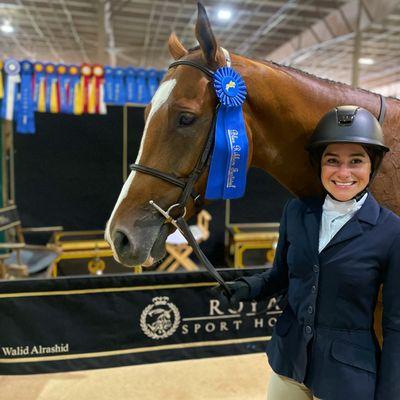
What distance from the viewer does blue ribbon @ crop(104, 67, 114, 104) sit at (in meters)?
4.26

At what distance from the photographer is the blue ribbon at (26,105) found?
4.11 metres

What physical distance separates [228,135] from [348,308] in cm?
52

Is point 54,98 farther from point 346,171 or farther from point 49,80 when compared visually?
point 346,171

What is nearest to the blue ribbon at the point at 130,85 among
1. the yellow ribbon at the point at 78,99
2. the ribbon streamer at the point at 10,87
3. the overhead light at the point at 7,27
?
the yellow ribbon at the point at 78,99

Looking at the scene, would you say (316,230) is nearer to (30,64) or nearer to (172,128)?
(172,128)

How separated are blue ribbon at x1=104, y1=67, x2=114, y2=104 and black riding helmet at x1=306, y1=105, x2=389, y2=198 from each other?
3.70 metres

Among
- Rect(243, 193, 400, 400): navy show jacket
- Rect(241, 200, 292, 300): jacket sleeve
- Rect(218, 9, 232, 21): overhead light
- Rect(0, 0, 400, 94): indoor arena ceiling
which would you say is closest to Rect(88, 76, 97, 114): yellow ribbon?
Rect(0, 0, 400, 94): indoor arena ceiling

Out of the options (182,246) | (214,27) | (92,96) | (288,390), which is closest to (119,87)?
(92,96)

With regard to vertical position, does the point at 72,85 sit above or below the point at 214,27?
below

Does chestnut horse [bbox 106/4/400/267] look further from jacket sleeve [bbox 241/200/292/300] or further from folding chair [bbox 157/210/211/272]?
folding chair [bbox 157/210/211/272]

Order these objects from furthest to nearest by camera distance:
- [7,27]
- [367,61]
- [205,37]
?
[367,61] → [7,27] → [205,37]

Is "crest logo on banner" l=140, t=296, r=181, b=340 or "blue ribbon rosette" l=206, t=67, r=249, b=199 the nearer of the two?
"blue ribbon rosette" l=206, t=67, r=249, b=199

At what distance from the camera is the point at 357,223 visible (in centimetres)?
94

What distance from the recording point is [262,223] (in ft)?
17.3
